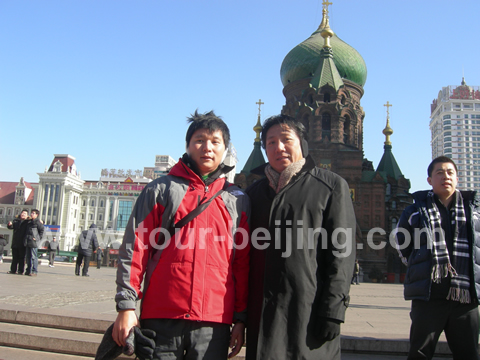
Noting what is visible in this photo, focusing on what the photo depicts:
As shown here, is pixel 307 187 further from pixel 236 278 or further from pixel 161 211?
pixel 161 211

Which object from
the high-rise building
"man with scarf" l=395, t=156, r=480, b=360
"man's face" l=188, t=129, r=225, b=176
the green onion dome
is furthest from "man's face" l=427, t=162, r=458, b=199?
the high-rise building

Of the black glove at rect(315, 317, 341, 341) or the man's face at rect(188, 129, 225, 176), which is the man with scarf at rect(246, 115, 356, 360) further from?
the man's face at rect(188, 129, 225, 176)

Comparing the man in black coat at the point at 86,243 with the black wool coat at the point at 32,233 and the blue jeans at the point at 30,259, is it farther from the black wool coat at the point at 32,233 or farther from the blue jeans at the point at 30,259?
the black wool coat at the point at 32,233

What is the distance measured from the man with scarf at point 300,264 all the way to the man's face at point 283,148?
3 centimetres

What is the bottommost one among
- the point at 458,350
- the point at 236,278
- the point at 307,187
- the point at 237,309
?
the point at 458,350

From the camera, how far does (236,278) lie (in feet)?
9.97

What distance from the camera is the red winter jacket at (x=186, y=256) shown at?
9.00ft

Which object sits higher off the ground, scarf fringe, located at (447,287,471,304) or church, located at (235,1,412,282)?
church, located at (235,1,412,282)

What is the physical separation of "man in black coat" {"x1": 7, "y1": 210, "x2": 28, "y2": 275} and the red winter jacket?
974 centimetres

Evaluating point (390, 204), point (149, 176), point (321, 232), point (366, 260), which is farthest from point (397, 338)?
point (149, 176)

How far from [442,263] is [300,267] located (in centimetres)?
165

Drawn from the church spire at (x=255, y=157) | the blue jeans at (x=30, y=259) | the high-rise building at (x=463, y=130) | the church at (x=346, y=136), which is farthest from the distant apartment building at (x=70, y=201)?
the high-rise building at (x=463, y=130)

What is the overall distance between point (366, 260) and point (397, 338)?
29.3m

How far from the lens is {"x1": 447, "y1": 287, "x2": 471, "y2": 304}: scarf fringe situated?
12.0ft
